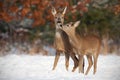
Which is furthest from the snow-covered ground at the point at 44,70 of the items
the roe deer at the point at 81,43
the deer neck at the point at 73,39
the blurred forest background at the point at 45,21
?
the blurred forest background at the point at 45,21

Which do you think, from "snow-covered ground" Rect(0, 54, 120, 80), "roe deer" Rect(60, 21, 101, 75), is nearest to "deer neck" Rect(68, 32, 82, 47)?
"roe deer" Rect(60, 21, 101, 75)

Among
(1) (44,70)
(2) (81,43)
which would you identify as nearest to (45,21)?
(1) (44,70)

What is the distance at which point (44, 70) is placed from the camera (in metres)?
8.20

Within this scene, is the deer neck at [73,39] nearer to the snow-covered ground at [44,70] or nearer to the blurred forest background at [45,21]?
the snow-covered ground at [44,70]

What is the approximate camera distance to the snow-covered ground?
751 centimetres

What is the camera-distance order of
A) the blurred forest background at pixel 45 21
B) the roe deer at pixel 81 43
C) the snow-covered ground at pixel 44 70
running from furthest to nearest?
the blurred forest background at pixel 45 21 → the roe deer at pixel 81 43 → the snow-covered ground at pixel 44 70

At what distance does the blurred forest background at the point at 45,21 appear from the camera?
13.2m

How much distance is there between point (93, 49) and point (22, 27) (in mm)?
6315

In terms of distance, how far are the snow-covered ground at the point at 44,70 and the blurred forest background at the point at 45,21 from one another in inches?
120

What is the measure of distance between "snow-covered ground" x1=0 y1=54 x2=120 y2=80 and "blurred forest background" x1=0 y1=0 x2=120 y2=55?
9.98ft

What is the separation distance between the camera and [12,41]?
13336 mm

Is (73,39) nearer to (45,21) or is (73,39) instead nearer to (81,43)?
(81,43)

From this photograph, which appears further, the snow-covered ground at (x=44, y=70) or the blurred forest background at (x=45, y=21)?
the blurred forest background at (x=45, y=21)

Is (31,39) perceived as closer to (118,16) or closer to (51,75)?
(118,16)
